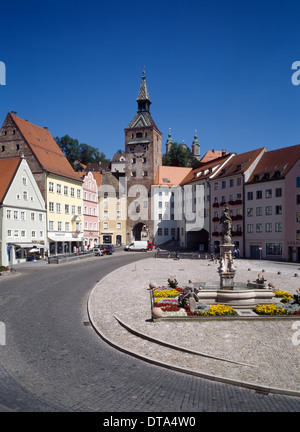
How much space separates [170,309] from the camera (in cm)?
1908

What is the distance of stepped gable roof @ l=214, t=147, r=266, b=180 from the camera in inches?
2419

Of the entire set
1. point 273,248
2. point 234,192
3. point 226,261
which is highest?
point 234,192

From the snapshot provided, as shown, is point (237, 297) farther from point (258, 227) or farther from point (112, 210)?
point (112, 210)

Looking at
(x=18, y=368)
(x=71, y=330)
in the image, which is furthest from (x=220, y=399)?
(x=71, y=330)

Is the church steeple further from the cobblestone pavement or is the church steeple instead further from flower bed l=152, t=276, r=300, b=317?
flower bed l=152, t=276, r=300, b=317

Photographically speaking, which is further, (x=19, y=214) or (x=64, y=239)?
(x=64, y=239)

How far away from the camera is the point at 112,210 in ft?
278

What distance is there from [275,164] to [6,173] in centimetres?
4011

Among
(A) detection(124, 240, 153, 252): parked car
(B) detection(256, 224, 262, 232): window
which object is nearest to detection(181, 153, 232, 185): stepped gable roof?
(B) detection(256, 224, 262, 232): window

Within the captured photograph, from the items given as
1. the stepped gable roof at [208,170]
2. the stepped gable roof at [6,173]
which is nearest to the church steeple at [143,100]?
the stepped gable roof at [208,170]

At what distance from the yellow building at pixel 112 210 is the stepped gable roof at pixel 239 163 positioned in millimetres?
27508

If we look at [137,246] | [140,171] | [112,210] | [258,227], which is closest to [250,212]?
[258,227]

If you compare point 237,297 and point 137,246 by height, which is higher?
point 137,246
